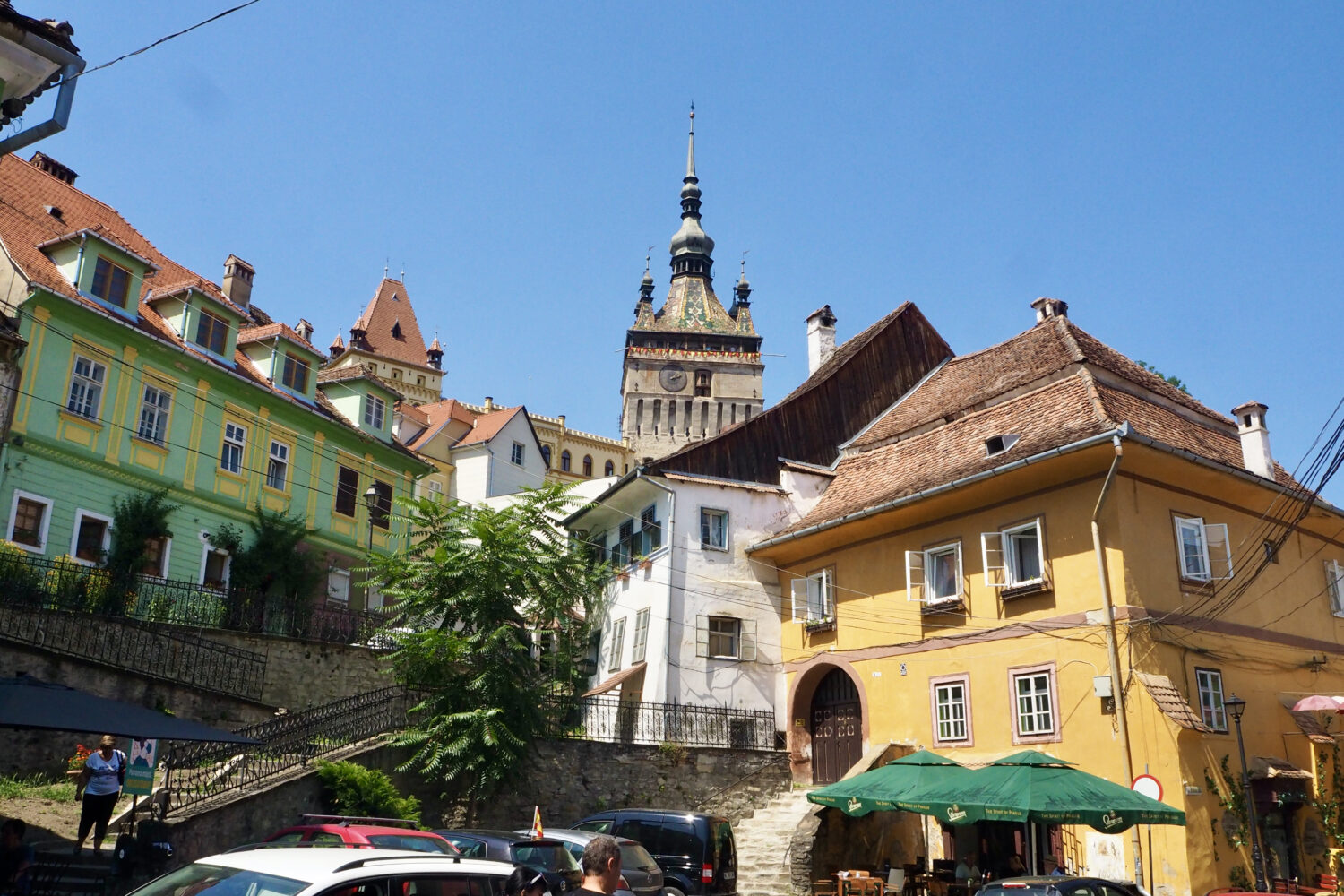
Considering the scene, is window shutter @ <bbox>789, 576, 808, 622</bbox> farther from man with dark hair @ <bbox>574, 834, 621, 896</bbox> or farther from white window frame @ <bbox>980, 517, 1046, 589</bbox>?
man with dark hair @ <bbox>574, 834, 621, 896</bbox>

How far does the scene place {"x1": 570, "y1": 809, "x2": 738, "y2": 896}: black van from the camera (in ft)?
54.4

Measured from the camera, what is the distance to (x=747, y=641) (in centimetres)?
2831

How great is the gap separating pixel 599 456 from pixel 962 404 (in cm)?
7108

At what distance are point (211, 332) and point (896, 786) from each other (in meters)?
22.1

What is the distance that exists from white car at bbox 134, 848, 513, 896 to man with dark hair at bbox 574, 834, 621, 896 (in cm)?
155

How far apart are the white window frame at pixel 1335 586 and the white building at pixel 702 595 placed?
480 inches

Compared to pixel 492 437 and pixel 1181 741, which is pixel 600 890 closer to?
pixel 1181 741

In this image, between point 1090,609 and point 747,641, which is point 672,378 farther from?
point 1090,609

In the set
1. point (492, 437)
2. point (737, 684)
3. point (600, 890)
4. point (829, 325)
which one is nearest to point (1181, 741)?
point (737, 684)

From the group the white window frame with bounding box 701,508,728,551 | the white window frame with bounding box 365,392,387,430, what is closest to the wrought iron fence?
the white window frame with bounding box 701,508,728,551

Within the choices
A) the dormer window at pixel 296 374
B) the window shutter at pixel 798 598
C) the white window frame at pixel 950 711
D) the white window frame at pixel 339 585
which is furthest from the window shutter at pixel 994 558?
the dormer window at pixel 296 374

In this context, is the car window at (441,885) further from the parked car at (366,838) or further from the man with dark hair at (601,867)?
the parked car at (366,838)

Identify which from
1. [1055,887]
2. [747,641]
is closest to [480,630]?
[747,641]

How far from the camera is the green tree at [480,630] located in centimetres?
2156
